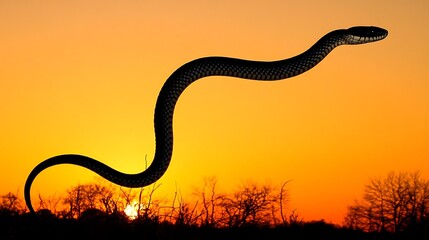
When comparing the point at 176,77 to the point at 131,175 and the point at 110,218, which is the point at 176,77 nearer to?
the point at 131,175

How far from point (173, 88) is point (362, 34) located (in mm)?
5740

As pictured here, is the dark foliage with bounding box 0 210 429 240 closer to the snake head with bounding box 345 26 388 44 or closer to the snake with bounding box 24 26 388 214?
the snake with bounding box 24 26 388 214

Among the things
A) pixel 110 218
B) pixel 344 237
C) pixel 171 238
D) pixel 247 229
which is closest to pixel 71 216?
pixel 110 218

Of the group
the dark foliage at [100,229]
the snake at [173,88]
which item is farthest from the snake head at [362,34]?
the dark foliage at [100,229]

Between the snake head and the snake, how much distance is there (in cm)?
102

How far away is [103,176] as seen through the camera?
12.5 metres

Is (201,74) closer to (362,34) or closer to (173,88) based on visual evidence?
(173,88)

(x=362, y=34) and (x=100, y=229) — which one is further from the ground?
(x=362, y=34)

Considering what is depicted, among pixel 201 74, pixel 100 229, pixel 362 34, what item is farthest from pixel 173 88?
pixel 362 34

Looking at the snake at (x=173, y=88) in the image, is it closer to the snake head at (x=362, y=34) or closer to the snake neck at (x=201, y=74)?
the snake neck at (x=201, y=74)

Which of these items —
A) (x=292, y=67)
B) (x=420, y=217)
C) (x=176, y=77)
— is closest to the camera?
(x=176, y=77)

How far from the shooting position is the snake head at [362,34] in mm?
16188

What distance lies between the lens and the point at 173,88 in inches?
512

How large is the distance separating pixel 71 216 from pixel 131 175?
1347mm
